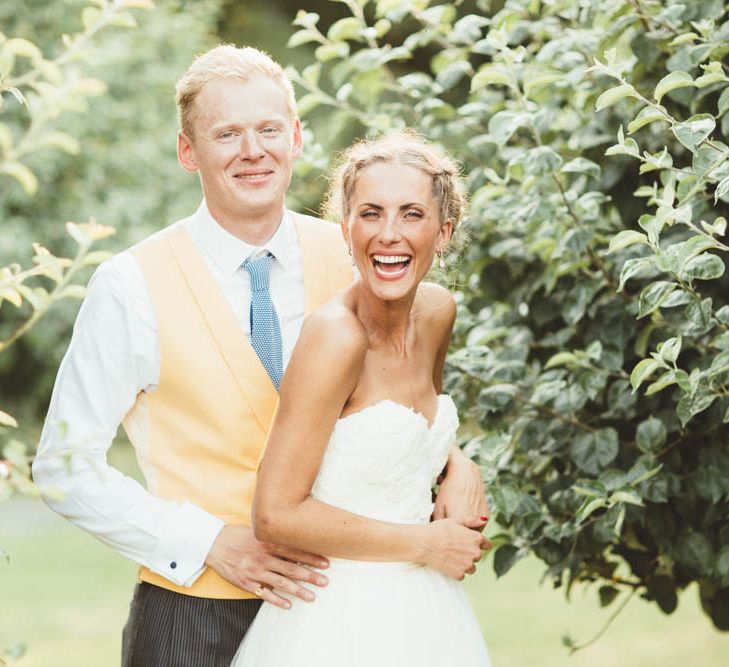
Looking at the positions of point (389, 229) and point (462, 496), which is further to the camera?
point (462, 496)

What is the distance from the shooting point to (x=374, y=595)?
2.59 metres

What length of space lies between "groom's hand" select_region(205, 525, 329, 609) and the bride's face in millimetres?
570

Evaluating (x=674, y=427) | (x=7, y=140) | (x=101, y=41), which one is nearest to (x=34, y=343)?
(x=101, y=41)

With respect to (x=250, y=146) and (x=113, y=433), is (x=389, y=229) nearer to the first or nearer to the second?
(x=250, y=146)

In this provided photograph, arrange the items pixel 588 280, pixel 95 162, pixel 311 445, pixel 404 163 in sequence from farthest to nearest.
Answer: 1. pixel 95 162
2. pixel 588 280
3. pixel 404 163
4. pixel 311 445

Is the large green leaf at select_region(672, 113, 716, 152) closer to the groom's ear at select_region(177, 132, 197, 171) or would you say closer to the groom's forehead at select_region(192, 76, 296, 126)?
the groom's forehead at select_region(192, 76, 296, 126)

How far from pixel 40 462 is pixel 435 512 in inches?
33.7

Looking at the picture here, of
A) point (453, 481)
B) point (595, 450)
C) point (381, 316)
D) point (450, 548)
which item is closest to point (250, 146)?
point (381, 316)

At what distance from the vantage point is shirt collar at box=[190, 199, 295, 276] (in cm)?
288

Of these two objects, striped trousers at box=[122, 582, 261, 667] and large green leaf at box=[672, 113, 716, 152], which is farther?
striped trousers at box=[122, 582, 261, 667]

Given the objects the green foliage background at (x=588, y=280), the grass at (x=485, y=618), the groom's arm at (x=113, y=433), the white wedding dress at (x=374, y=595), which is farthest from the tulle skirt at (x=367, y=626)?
the grass at (x=485, y=618)

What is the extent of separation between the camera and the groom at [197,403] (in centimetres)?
270

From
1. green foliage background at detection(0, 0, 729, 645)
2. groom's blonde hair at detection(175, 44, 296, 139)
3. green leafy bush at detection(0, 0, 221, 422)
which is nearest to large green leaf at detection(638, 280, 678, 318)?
green foliage background at detection(0, 0, 729, 645)

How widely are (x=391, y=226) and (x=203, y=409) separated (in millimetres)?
583
